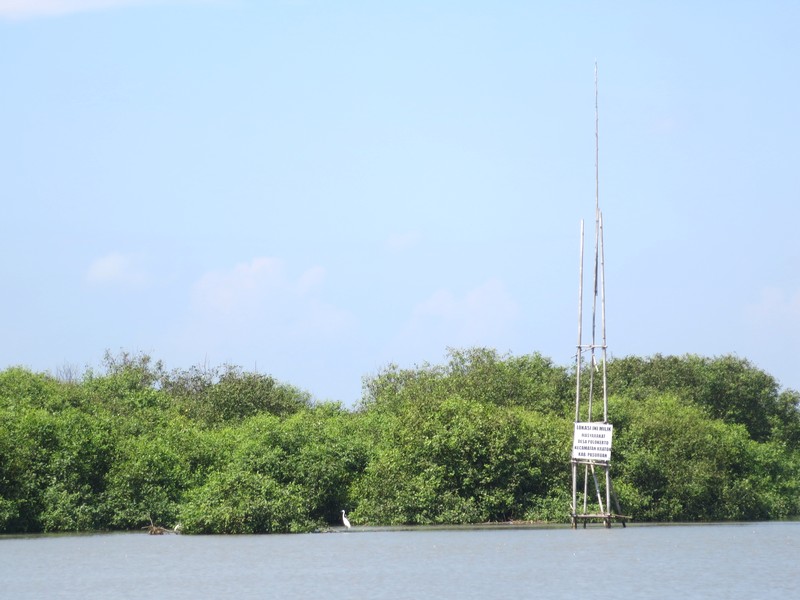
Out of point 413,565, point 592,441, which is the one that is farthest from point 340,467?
point 413,565

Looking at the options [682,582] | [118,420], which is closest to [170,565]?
[682,582]

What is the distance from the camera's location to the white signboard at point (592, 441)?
173 ft

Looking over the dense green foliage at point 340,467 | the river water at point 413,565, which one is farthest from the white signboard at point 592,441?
the dense green foliage at point 340,467

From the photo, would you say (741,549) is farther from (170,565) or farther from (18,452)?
(18,452)

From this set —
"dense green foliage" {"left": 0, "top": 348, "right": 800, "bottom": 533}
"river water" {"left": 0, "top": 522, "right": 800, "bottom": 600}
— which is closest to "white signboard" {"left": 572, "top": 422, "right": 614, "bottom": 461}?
"river water" {"left": 0, "top": 522, "right": 800, "bottom": 600}

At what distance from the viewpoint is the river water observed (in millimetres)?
31469

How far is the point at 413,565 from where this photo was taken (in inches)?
1507

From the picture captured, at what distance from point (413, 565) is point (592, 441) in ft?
55.6

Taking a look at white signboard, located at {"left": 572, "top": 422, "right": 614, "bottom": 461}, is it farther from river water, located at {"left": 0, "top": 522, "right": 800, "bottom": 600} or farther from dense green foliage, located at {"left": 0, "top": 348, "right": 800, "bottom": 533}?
dense green foliage, located at {"left": 0, "top": 348, "right": 800, "bottom": 533}

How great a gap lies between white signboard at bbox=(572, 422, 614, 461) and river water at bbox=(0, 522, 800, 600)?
3216 millimetres

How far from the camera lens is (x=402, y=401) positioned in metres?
84.2

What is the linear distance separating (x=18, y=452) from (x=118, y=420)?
1005 cm

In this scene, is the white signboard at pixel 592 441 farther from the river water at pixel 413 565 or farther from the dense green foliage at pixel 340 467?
the dense green foliage at pixel 340 467

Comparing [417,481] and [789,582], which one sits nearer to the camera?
[789,582]
